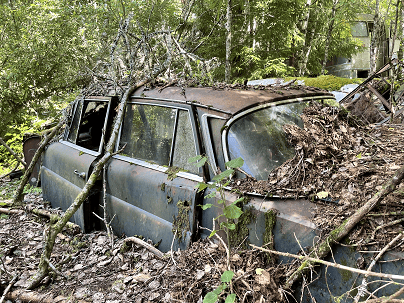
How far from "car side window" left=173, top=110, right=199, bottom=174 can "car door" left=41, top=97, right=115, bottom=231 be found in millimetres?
1325

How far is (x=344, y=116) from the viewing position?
308cm

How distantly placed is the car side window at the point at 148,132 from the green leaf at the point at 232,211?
1155 mm

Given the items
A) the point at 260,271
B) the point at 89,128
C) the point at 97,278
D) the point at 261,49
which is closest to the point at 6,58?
the point at 89,128

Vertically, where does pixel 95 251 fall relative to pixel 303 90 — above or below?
below

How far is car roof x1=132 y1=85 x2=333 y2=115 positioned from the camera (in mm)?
2891

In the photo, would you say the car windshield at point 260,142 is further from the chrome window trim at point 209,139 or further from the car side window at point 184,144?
the car side window at point 184,144

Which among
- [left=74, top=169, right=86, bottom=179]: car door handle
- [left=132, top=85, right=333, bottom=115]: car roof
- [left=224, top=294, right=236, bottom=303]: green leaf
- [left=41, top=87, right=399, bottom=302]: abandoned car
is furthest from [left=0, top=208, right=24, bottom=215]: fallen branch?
[left=224, top=294, right=236, bottom=303]: green leaf

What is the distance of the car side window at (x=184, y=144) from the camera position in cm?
297

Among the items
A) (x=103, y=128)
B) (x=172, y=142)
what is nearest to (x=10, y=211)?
Answer: (x=103, y=128)

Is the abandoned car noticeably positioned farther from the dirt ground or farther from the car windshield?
the dirt ground

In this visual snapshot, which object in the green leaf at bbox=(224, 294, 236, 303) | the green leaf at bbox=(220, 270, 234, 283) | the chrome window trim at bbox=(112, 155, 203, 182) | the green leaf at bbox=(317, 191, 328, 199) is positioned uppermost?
the green leaf at bbox=(317, 191, 328, 199)

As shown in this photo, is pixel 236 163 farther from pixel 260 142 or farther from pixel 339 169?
pixel 339 169

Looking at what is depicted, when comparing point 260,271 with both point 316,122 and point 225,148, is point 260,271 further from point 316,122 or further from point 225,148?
point 316,122

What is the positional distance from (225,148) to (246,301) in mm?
1205
